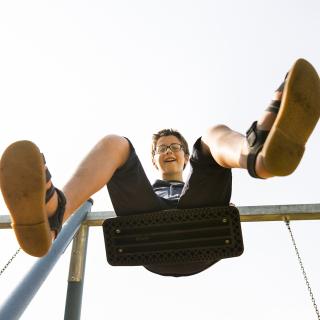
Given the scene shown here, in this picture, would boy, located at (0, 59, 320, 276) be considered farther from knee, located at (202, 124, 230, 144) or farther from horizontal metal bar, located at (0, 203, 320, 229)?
horizontal metal bar, located at (0, 203, 320, 229)

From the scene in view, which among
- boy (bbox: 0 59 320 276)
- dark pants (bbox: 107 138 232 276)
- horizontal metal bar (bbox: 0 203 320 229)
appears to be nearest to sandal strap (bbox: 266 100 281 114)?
boy (bbox: 0 59 320 276)

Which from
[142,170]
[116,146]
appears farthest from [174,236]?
[116,146]

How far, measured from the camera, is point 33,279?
260 cm

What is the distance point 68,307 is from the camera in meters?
3.03

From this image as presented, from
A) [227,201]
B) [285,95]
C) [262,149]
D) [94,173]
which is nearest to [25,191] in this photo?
[94,173]

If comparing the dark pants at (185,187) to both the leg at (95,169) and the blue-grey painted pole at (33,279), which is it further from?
the blue-grey painted pole at (33,279)

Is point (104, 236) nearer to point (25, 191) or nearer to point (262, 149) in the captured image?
point (25, 191)

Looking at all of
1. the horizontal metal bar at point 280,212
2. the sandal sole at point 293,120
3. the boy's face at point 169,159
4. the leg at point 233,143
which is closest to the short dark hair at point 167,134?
the boy's face at point 169,159

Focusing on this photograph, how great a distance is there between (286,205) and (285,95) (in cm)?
192

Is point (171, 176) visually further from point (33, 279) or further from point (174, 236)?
point (33, 279)

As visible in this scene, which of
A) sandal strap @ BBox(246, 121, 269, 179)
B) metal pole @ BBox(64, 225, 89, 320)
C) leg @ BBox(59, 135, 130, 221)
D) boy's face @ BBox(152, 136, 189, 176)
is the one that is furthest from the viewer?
metal pole @ BBox(64, 225, 89, 320)

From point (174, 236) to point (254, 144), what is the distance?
923 millimetres

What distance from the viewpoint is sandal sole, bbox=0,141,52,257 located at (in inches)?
57.2

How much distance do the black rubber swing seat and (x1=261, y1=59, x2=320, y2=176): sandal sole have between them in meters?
0.85
